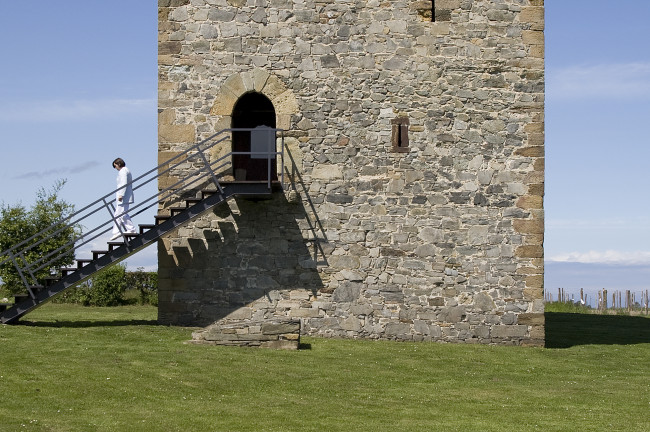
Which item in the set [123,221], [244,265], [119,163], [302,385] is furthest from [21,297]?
[302,385]

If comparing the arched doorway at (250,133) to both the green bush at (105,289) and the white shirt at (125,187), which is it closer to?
the white shirt at (125,187)

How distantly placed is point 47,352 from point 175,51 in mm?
6515

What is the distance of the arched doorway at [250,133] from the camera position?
1766cm

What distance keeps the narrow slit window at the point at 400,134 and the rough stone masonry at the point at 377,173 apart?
0.09 feet

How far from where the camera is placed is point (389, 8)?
17.2 metres

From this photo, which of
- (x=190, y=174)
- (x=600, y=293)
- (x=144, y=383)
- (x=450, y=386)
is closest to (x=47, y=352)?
(x=144, y=383)

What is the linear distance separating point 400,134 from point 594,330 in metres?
7.82

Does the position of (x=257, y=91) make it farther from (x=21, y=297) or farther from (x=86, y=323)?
(x=21, y=297)

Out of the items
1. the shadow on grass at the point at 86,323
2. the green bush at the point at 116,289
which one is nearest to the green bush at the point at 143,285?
the green bush at the point at 116,289

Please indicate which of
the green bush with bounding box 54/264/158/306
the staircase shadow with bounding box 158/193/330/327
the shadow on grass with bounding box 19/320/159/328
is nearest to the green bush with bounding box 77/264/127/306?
the green bush with bounding box 54/264/158/306

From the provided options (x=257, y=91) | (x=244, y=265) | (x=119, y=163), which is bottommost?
(x=244, y=265)

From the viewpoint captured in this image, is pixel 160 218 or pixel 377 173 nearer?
pixel 160 218

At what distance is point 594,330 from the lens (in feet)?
70.4

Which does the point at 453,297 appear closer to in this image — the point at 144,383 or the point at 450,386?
the point at 450,386
